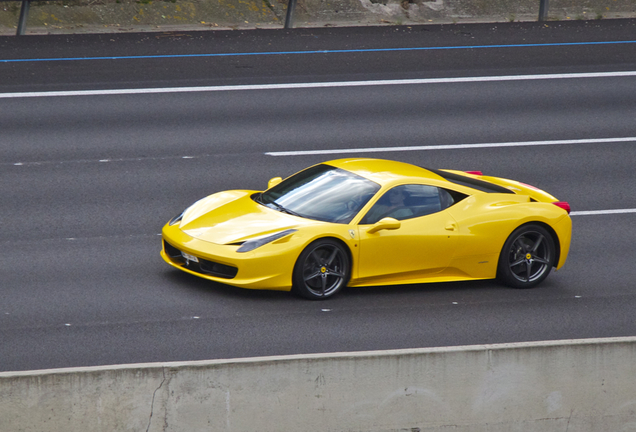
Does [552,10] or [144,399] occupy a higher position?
[552,10]

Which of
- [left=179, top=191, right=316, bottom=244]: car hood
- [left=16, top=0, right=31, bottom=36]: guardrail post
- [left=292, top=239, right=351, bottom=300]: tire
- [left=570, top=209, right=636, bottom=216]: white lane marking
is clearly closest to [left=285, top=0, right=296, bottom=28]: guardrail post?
[left=16, top=0, right=31, bottom=36]: guardrail post

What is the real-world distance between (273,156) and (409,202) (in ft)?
17.3

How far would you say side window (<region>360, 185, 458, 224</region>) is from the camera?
9.25 m

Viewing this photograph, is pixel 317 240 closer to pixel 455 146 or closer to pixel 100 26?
pixel 455 146

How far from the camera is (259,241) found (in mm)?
8781

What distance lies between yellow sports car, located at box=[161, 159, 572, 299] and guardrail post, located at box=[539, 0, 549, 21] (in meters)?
Answer: 13.5

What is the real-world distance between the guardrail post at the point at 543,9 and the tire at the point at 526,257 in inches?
553

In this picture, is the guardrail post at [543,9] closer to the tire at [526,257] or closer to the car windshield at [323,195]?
the tire at [526,257]

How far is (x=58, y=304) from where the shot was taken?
8.79 m

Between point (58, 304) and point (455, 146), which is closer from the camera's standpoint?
point (58, 304)

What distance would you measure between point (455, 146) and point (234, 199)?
6230 mm

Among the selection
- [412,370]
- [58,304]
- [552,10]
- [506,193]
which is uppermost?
[552,10]

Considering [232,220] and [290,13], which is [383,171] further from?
[290,13]

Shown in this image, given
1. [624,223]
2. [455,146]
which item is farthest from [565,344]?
[455,146]
